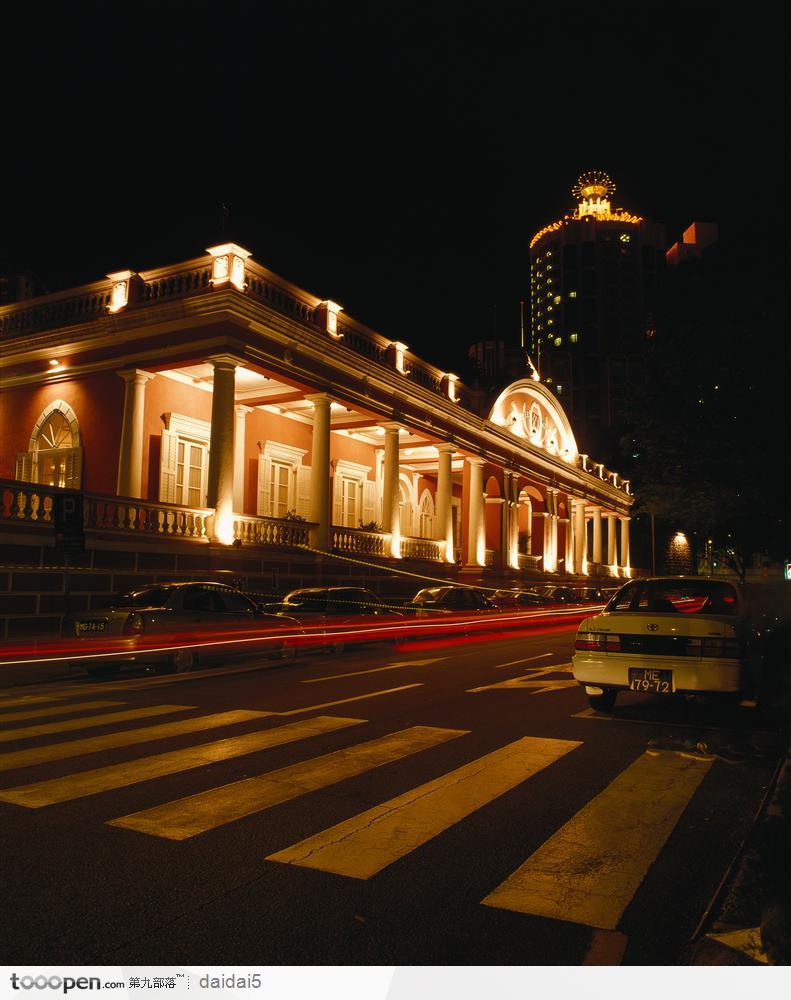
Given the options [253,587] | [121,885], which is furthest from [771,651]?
[253,587]

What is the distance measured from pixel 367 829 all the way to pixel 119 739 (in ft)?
11.7

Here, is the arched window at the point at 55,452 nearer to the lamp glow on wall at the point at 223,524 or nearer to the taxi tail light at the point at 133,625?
the lamp glow on wall at the point at 223,524

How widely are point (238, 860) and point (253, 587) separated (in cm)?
1663

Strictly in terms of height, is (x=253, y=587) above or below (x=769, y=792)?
above

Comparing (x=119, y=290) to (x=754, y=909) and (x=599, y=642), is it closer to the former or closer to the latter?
(x=599, y=642)

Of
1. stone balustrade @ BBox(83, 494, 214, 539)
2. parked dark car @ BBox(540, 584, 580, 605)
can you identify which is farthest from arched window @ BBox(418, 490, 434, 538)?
stone balustrade @ BBox(83, 494, 214, 539)

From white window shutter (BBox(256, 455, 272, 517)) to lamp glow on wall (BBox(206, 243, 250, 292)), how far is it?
24.5 ft

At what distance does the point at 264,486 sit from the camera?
2714 centimetres

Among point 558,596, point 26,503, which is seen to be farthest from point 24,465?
point 558,596

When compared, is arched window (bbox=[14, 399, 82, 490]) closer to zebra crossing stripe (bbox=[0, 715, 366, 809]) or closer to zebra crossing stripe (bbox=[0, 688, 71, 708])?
zebra crossing stripe (bbox=[0, 688, 71, 708])

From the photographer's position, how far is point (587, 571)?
51.3m
